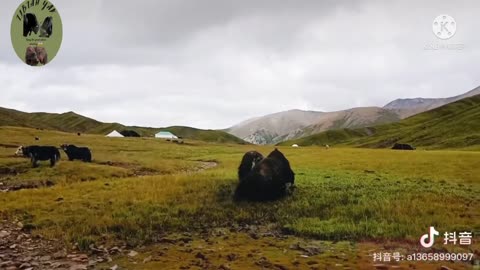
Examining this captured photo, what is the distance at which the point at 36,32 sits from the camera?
17453mm

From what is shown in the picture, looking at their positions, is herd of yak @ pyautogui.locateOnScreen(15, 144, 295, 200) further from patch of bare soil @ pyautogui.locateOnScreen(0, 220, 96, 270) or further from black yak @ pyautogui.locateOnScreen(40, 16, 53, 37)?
black yak @ pyautogui.locateOnScreen(40, 16, 53, 37)

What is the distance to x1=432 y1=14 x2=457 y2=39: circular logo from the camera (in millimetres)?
13620

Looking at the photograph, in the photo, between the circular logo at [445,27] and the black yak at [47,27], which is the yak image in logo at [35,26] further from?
the circular logo at [445,27]

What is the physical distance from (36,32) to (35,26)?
0.76ft

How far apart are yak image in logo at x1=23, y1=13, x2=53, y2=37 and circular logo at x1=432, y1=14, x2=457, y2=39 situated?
14.4 m

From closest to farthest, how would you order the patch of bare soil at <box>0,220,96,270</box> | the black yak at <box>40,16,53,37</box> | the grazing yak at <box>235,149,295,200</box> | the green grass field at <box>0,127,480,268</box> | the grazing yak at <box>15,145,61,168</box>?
the patch of bare soil at <box>0,220,96,270</box> → the green grass field at <box>0,127,480,268</box> → the grazing yak at <box>235,149,295,200</box> → the black yak at <box>40,16,53,37</box> → the grazing yak at <box>15,145,61,168</box>

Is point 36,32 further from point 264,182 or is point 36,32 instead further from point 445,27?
point 445,27

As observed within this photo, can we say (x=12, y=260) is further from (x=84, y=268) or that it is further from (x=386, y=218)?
(x=386, y=218)

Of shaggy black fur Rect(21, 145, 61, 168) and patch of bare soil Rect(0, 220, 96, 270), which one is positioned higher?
shaggy black fur Rect(21, 145, 61, 168)

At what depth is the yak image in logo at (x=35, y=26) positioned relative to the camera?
17.2 m

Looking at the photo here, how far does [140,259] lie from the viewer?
11188 mm

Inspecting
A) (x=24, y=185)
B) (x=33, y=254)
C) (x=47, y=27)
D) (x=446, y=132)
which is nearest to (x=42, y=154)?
A: (x=24, y=185)

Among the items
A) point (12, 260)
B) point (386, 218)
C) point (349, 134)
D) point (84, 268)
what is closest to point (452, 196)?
point (386, 218)

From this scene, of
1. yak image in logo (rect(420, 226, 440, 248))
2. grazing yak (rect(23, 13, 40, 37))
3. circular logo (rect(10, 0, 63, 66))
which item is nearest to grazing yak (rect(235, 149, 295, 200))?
yak image in logo (rect(420, 226, 440, 248))
